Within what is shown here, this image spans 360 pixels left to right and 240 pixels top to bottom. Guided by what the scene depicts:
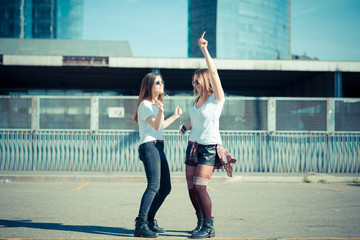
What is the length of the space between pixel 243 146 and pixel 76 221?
6916 millimetres

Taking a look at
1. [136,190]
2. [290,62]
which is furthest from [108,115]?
[290,62]

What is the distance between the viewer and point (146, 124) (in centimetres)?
429

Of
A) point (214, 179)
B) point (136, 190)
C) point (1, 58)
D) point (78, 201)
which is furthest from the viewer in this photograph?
point (1, 58)

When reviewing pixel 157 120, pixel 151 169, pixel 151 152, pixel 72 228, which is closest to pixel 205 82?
pixel 157 120

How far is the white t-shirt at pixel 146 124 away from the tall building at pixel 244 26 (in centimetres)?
11511

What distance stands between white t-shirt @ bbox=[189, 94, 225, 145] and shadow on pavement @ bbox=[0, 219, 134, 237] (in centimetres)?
137

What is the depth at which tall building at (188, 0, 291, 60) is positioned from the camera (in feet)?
392

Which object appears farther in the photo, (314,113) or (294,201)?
(314,113)

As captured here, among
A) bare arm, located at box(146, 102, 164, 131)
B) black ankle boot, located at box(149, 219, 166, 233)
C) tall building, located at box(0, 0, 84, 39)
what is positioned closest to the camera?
bare arm, located at box(146, 102, 164, 131)

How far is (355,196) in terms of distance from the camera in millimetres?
7418

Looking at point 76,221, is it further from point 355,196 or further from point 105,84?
point 105,84

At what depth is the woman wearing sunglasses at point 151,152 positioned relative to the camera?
13.6 feet

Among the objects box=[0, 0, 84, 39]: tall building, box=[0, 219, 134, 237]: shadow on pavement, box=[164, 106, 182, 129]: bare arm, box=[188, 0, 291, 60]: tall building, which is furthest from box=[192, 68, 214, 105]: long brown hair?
box=[188, 0, 291, 60]: tall building

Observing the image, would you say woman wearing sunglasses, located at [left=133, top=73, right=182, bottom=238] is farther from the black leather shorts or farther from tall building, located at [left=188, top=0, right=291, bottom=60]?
tall building, located at [left=188, top=0, right=291, bottom=60]
